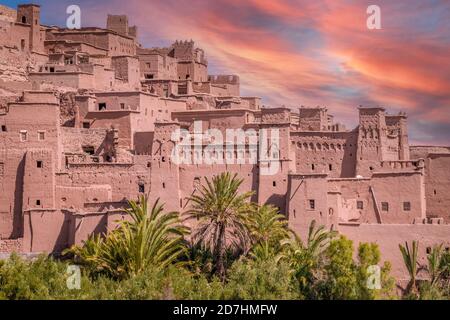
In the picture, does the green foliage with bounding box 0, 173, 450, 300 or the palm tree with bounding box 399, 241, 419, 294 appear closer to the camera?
the green foliage with bounding box 0, 173, 450, 300

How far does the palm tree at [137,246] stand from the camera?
102ft

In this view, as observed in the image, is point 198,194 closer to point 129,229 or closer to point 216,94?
point 129,229

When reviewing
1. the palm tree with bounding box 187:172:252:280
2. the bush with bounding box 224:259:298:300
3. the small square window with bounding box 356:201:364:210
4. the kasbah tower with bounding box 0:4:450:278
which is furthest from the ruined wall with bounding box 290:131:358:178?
the bush with bounding box 224:259:298:300

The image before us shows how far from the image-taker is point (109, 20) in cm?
5412

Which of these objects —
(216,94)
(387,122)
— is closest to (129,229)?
(387,122)

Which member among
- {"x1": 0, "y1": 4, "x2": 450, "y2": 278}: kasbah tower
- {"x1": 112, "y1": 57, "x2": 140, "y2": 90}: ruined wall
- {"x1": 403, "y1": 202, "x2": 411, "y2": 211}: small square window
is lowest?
{"x1": 403, "y1": 202, "x2": 411, "y2": 211}: small square window

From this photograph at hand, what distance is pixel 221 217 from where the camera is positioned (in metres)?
32.6

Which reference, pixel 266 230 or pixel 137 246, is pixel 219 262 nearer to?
pixel 266 230

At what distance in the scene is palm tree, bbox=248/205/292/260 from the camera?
32688 millimetres

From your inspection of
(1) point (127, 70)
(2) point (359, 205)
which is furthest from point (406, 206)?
(1) point (127, 70)

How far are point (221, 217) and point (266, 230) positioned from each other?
1.88 meters

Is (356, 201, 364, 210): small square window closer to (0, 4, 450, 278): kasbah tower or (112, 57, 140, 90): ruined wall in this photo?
(0, 4, 450, 278): kasbah tower

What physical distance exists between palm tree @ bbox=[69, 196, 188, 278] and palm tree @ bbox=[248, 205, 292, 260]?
2.82 meters
